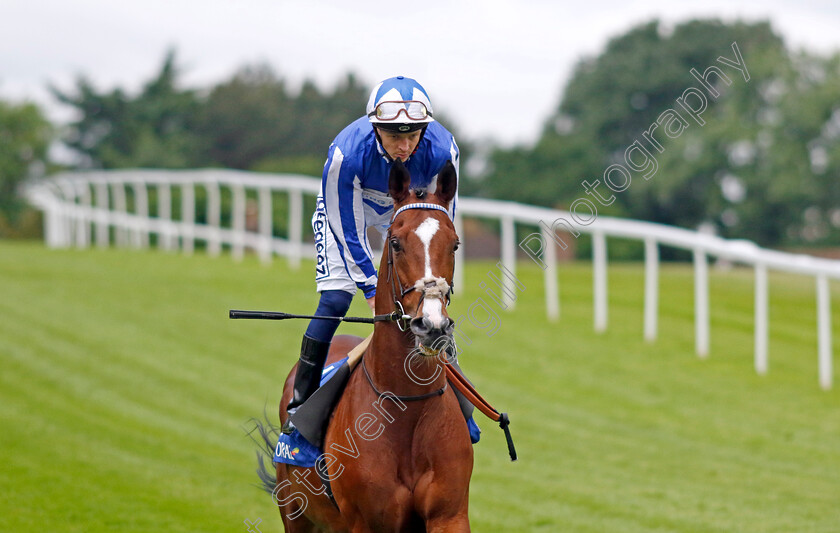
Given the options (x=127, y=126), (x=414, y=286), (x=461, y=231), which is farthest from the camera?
(x=127, y=126)

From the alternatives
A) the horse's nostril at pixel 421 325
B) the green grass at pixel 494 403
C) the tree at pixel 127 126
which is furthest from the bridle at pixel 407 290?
the tree at pixel 127 126

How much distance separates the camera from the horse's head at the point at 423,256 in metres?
3.40

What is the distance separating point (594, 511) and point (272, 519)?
7.11 ft

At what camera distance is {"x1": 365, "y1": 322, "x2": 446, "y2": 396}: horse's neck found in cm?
391

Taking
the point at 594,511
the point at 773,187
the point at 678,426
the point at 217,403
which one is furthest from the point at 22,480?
the point at 773,187

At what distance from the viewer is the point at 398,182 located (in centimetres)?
384

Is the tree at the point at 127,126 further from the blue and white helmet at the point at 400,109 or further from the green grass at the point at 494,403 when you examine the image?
the blue and white helmet at the point at 400,109

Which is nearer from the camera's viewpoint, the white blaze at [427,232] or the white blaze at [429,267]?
the white blaze at [429,267]

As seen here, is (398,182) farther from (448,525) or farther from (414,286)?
(448,525)

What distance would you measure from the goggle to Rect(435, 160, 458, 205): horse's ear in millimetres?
346

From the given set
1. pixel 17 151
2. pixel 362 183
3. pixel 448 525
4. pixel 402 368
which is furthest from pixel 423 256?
pixel 17 151

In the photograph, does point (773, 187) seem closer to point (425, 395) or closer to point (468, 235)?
point (468, 235)

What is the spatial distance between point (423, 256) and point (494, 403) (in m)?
6.16

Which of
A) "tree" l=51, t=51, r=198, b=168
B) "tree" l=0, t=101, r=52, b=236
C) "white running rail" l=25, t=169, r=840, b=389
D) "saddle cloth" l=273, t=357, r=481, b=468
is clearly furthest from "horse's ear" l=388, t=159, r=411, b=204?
"tree" l=51, t=51, r=198, b=168
